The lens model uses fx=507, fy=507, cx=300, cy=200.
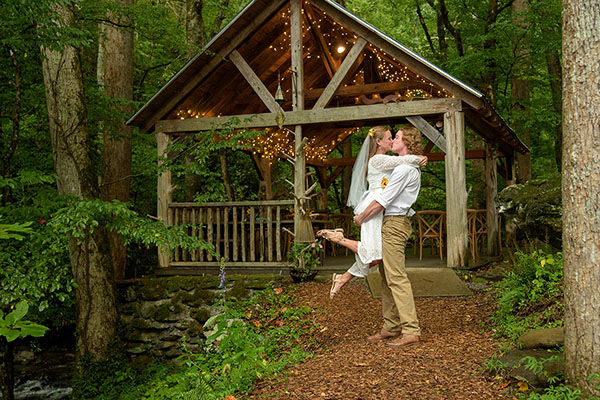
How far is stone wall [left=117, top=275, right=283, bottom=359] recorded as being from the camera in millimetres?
8234

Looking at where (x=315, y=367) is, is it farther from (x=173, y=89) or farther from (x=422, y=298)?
(x=173, y=89)

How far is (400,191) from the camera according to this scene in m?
4.51

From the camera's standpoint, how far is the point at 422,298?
706cm

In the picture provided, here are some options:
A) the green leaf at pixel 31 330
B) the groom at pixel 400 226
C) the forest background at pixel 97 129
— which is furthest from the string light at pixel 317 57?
the green leaf at pixel 31 330

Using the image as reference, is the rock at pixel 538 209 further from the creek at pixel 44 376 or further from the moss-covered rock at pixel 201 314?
the creek at pixel 44 376

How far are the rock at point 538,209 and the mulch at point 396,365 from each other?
3.81 ft

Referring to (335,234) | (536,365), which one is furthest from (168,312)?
(536,365)

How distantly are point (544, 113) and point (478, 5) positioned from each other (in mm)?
4338

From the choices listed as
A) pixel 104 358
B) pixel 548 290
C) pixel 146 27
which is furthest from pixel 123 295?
pixel 548 290

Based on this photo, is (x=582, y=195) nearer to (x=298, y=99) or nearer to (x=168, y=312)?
(x=298, y=99)

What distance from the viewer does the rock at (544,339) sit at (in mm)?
3990

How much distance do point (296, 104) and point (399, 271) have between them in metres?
5.34

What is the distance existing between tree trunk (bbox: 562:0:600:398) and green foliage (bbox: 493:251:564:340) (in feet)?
5.40

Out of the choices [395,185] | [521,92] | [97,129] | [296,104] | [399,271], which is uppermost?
[521,92]
